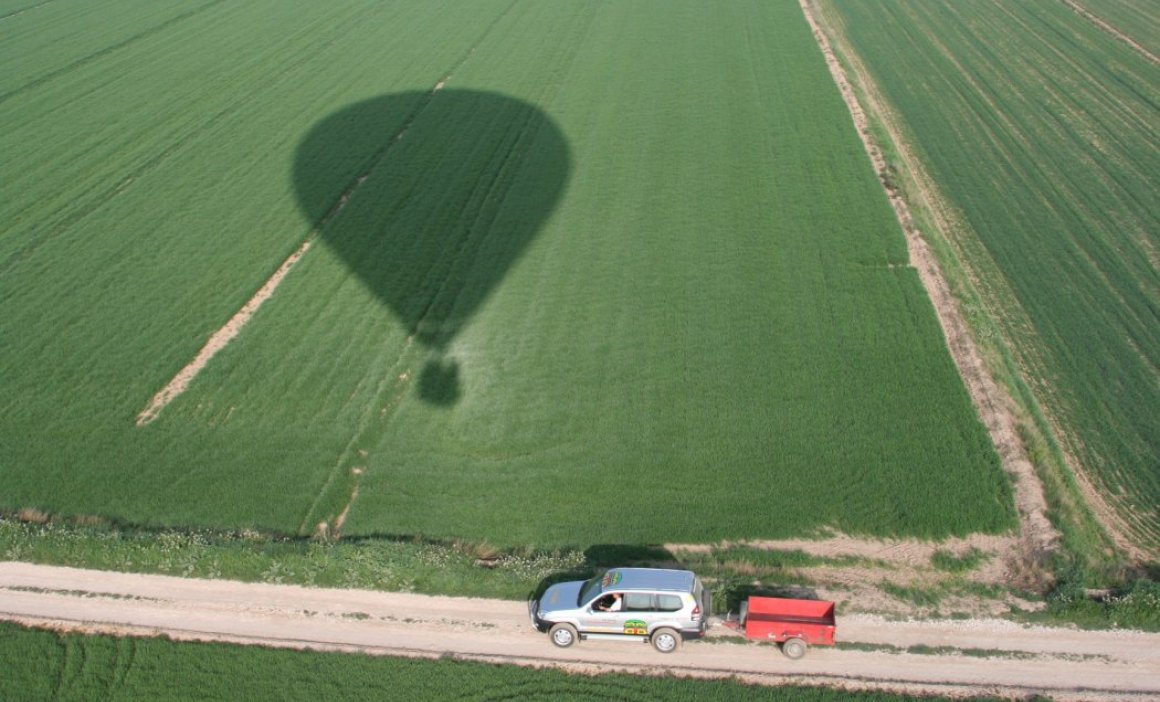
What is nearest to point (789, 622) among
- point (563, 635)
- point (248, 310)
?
point (563, 635)

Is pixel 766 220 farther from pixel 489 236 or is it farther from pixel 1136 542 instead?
pixel 1136 542

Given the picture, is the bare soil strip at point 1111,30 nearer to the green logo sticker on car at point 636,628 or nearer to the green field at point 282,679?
the green field at point 282,679

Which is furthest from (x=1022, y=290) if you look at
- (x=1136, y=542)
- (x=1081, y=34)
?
(x=1081, y=34)

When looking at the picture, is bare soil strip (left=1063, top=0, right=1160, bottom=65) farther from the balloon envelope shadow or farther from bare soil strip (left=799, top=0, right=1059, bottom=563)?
the balloon envelope shadow

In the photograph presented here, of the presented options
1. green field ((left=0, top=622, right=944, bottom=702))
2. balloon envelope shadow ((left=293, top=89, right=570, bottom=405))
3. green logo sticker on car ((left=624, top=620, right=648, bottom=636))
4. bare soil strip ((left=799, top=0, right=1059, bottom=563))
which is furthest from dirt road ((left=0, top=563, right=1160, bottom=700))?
balloon envelope shadow ((left=293, top=89, right=570, bottom=405))

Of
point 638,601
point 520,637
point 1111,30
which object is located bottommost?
point 520,637

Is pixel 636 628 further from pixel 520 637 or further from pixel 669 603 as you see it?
pixel 520 637

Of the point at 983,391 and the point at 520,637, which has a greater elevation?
the point at 983,391
